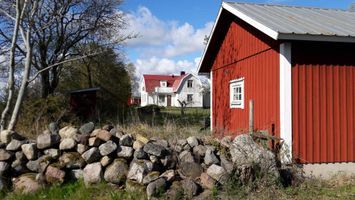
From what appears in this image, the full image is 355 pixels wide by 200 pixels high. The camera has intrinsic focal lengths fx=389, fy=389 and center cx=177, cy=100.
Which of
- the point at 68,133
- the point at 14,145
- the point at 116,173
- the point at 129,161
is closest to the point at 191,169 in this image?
the point at 129,161

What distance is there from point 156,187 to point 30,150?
2.59 m

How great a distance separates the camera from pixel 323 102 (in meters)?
8.34

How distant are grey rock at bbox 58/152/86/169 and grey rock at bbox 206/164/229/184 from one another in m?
2.35

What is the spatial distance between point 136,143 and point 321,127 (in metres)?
3.99

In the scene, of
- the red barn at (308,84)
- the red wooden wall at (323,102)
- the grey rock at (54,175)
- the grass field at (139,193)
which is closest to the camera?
the grass field at (139,193)

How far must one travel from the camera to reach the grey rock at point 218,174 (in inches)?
257

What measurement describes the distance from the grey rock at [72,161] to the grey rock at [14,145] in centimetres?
86

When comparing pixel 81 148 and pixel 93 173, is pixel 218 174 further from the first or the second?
pixel 81 148

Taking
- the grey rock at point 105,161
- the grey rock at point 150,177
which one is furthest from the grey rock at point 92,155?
the grey rock at point 150,177

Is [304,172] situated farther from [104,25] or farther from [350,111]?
[104,25]

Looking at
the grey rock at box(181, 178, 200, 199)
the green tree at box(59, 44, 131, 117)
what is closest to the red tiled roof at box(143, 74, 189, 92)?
the green tree at box(59, 44, 131, 117)

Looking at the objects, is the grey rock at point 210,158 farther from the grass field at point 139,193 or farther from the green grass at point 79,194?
the green grass at point 79,194

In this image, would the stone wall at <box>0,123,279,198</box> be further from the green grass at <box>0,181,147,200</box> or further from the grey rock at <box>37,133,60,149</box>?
the green grass at <box>0,181,147,200</box>

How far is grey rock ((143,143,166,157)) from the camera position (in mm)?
A: 6969
